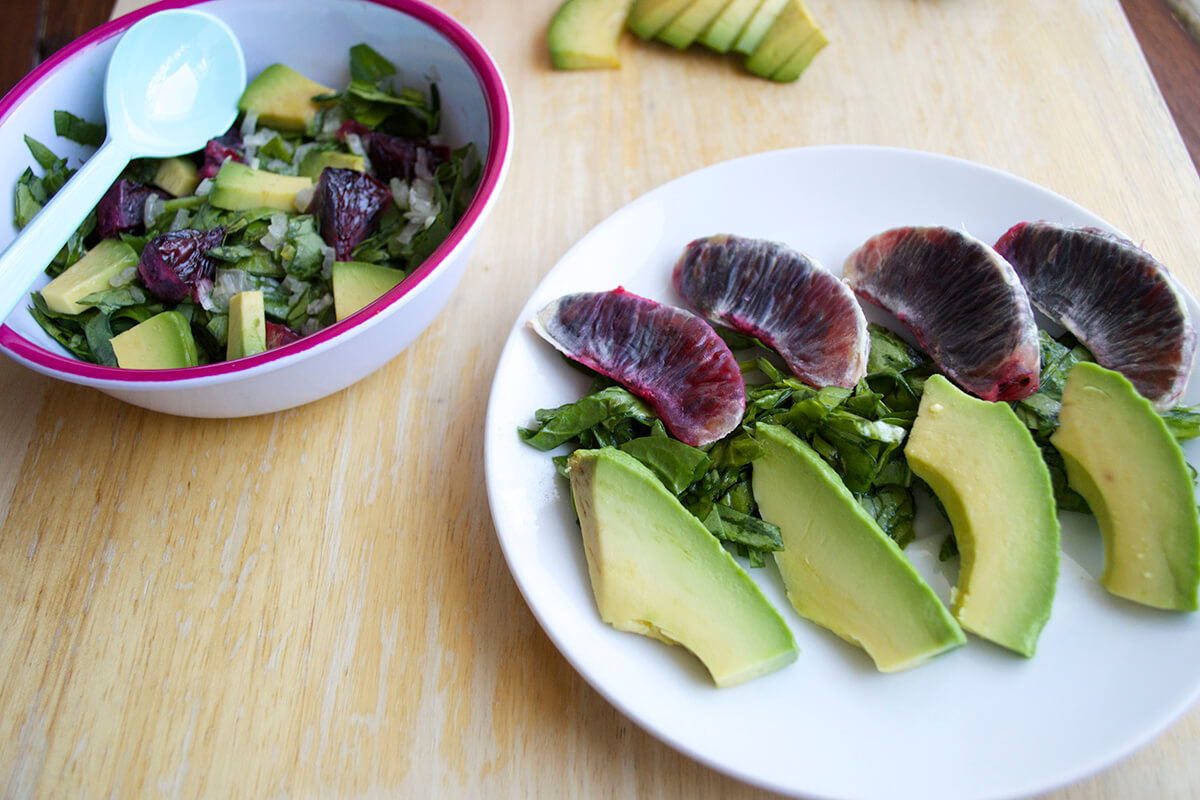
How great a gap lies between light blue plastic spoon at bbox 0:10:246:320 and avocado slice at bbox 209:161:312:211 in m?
0.13

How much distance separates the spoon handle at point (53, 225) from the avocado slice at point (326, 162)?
0.29m

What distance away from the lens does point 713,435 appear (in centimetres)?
117

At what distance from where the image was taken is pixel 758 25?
1768 millimetres

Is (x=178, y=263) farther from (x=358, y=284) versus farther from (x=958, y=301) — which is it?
(x=958, y=301)

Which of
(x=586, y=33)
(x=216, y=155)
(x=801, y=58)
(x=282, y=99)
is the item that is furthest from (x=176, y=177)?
(x=801, y=58)

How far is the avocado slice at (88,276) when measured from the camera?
1.23 metres

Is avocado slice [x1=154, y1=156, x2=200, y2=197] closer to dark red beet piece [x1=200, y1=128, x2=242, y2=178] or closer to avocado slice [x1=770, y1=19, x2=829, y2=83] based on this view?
dark red beet piece [x1=200, y1=128, x2=242, y2=178]

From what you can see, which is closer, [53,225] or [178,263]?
[53,225]

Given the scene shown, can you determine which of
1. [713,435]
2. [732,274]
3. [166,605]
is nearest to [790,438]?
[713,435]

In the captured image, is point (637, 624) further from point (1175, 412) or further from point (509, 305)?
point (1175, 412)

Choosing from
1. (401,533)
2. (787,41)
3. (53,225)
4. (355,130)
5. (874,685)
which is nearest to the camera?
(874,685)

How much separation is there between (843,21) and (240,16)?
4.44 feet

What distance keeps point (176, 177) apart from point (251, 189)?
0.18 m

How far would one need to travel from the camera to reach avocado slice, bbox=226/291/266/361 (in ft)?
3.92
